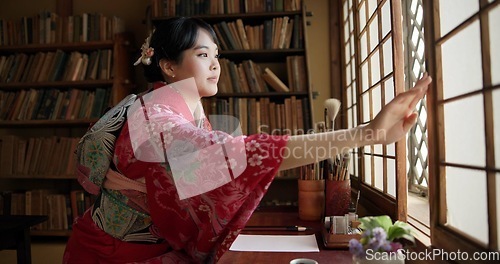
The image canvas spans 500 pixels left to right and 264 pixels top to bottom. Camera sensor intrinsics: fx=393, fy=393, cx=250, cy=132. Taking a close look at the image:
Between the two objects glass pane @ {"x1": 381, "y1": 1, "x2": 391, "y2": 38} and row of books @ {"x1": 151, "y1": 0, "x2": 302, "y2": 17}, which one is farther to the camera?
row of books @ {"x1": 151, "y1": 0, "x2": 302, "y2": 17}

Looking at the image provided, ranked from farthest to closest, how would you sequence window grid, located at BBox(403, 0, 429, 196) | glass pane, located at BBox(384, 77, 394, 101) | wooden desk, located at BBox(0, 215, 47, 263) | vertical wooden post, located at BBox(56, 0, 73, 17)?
vertical wooden post, located at BBox(56, 0, 73, 17)
wooden desk, located at BBox(0, 215, 47, 263)
window grid, located at BBox(403, 0, 429, 196)
glass pane, located at BBox(384, 77, 394, 101)

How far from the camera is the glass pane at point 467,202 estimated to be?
2.56 feet

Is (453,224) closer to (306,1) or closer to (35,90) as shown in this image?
(306,1)

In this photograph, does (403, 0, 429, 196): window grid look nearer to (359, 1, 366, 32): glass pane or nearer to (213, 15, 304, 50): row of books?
(359, 1, 366, 32): glass pane

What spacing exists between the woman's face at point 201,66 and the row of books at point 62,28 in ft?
6.53

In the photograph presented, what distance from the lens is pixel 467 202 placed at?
0.85m

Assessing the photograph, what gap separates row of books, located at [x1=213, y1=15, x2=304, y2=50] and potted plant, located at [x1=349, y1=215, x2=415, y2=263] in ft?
7.05

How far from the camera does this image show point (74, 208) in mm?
2996

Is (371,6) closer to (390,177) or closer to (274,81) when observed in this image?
(390,177)

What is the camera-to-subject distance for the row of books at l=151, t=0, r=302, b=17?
283cm

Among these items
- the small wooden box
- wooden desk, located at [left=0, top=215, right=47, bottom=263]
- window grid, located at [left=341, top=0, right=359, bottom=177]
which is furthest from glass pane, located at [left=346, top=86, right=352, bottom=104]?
wooden desk, located at [left=0, top=215, right=47, bottom=263]

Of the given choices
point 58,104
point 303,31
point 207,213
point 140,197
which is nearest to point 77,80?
point 58,104

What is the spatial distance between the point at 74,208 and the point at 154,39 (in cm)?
217

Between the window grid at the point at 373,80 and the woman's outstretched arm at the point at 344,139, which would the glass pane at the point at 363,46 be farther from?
the woman's outstretched arm at the point at 344,139
